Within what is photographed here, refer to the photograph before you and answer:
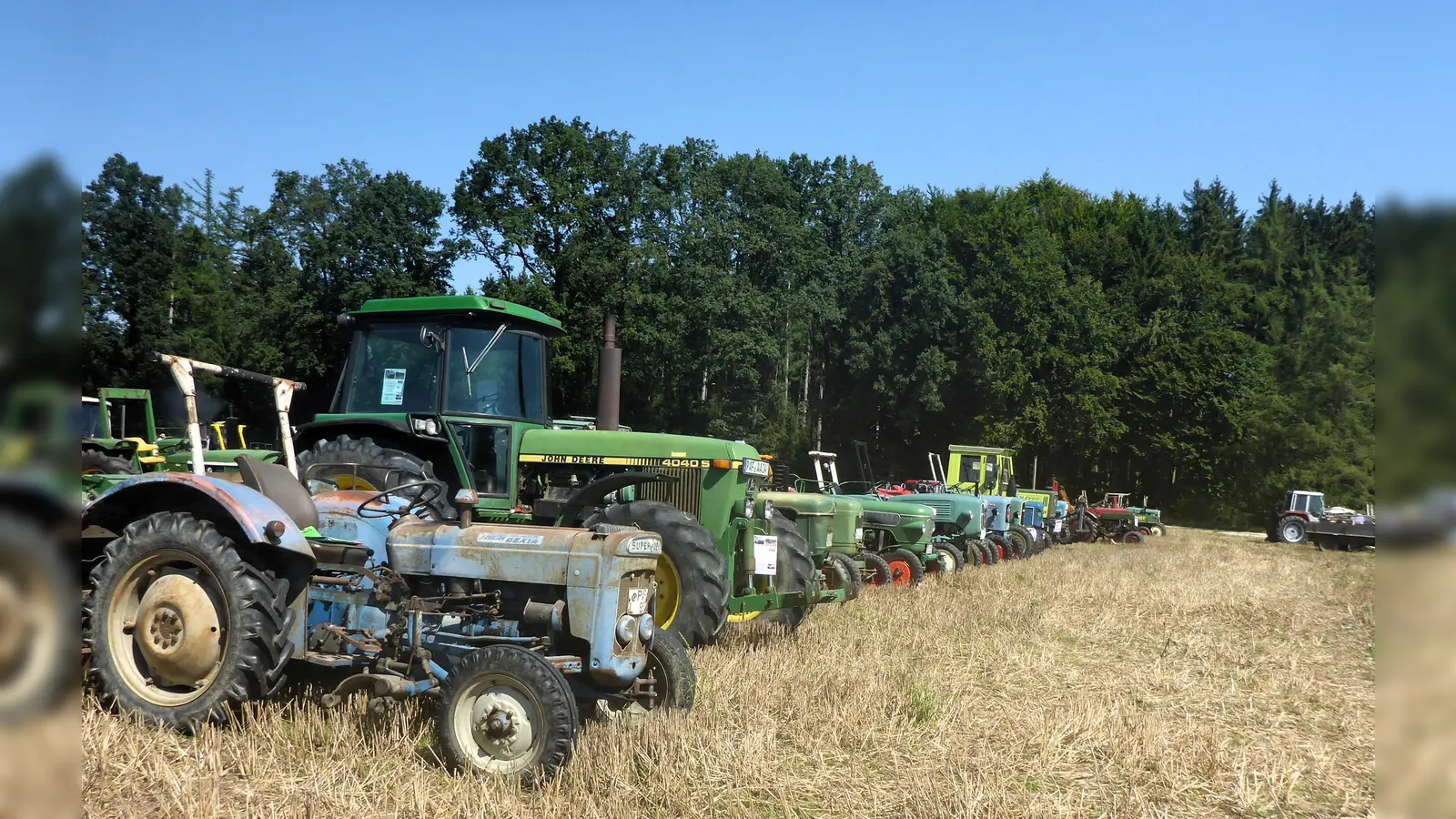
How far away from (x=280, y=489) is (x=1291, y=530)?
103 ft

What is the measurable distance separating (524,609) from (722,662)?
2094 mm

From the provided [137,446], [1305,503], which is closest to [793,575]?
[137,446]

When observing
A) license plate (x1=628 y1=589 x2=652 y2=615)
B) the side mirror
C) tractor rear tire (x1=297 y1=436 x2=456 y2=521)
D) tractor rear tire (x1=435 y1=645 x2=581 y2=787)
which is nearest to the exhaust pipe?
tractor rear tire (x1=297 y1=436 x2=456 y2=521)

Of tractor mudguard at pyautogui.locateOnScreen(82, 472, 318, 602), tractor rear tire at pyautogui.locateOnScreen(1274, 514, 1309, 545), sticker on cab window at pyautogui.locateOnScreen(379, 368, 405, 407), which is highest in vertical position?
sticker on cab window at pyautogui.locateOnScreen(379, 368, 405, 407)

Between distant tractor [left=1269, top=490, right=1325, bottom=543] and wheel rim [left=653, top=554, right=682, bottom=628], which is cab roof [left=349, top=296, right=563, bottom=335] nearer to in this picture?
wheel rim [left=653, top=554, right=682, bottom=628]

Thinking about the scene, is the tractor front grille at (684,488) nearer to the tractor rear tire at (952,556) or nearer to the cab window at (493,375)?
the cab window at (493,375)

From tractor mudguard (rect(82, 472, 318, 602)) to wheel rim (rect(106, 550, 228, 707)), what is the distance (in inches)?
10.2

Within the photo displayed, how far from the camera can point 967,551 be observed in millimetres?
17500

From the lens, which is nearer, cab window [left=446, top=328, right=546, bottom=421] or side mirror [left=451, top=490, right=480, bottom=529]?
side mirror [left=451, top=490, right=480, bottom=529]

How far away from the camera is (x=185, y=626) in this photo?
5148 mm

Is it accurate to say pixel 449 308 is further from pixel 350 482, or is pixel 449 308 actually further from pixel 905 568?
pixel 905 568
